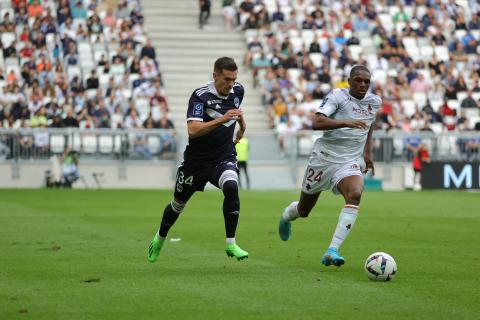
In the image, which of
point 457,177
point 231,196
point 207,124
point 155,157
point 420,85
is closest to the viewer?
point 207,124

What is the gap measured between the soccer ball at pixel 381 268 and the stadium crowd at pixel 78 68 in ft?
85.9

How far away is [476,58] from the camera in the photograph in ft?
149

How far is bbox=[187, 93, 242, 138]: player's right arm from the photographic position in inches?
468

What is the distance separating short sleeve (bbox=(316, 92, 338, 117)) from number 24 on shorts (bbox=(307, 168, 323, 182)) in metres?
0.78

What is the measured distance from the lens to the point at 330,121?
41.3 feet

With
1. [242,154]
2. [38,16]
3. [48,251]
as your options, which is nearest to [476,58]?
[242,154]

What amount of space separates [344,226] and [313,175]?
1.16 meters

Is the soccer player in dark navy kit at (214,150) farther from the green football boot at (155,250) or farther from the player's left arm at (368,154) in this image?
the player's left arm at (368,154)

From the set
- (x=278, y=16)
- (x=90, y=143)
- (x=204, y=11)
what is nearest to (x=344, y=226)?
(x=90, y=143)

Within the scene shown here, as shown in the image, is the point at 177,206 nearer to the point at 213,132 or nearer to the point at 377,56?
the point at 213,132

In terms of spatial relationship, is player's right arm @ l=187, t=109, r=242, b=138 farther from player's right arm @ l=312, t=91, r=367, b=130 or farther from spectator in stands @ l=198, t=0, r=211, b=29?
spectator in stands @ l=198, t=0, r=211, b=29

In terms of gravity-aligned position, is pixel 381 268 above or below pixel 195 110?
below

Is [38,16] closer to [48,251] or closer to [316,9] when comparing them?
[316,9]

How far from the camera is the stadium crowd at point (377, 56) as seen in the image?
41219 mm
